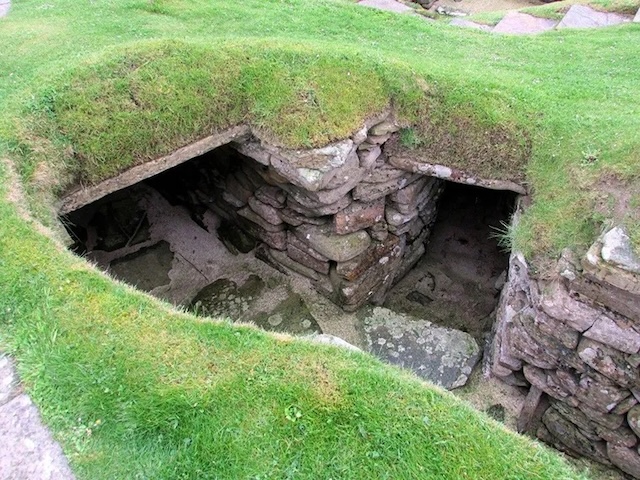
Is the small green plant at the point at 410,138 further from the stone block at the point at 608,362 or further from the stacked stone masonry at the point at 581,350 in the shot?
the stone block at the point at 608,362

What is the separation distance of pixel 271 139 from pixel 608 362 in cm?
525

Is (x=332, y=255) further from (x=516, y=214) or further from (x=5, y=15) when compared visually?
(x=5, y=15)

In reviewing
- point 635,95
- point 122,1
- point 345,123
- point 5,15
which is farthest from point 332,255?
point 5,15

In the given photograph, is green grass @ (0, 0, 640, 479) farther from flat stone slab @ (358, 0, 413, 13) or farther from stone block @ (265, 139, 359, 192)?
flat stone slab @ (358, 0, 413, 13)

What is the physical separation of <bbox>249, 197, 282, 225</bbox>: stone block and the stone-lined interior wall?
0.06ft

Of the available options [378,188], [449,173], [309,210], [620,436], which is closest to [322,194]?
[309,210]

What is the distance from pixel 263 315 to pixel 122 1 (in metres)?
6.98

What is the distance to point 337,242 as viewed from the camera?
29.5 ft

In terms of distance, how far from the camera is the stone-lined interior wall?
7.99 metres

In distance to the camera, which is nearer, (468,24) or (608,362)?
(608,362)

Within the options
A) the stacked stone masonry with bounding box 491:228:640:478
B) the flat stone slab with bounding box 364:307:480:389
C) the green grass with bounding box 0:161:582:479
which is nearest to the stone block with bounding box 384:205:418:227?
the flat stone slab with bounding box 364:307:480:389

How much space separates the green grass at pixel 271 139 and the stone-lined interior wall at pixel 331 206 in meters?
0.48

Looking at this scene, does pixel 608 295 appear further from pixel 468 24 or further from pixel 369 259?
pixel 468 24

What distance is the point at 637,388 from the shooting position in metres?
6.31
